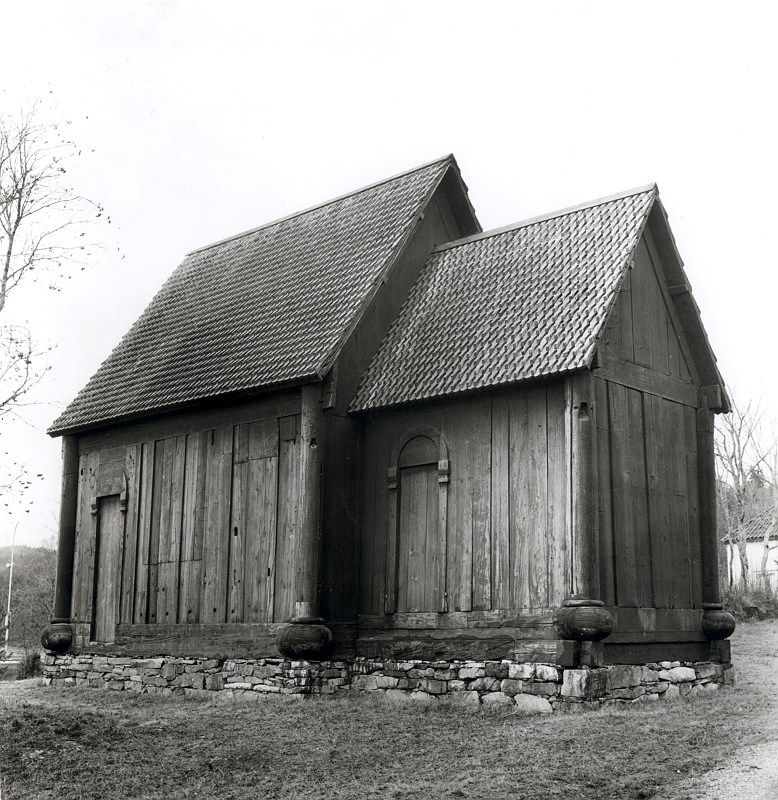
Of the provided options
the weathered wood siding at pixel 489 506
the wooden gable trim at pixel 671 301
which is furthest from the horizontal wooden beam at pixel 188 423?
the wooden gable trim at pixel 671 301

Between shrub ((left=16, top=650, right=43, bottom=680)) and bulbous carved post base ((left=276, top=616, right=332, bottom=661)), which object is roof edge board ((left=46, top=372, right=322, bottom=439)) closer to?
bulbous carved post base ((left=276, top=616, right=332, bottom=661))

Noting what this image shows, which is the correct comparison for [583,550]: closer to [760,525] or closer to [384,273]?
[384,273]

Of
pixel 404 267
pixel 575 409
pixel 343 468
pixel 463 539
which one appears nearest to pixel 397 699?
pixel 463 539

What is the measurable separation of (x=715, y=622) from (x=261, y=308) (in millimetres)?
9595

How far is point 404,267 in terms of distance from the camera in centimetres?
1919

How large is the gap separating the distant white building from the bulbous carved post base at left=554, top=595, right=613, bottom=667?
1007 inches

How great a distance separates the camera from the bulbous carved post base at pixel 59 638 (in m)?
21.0

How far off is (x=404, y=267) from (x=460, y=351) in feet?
9.86

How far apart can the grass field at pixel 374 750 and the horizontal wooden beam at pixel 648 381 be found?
14.9 feet

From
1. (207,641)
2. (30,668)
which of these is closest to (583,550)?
(207,641)

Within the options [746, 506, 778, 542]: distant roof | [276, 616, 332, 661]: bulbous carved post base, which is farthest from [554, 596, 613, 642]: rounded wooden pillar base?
[746, 506, 778, 542]: distant roof

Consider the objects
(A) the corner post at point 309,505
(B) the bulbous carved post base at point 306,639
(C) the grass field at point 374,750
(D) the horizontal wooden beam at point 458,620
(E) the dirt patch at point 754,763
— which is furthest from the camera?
(A) the corner post at point 309,505

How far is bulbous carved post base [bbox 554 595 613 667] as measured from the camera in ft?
46.1

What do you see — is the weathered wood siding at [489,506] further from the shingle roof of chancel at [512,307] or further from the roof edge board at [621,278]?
the roof edge board at [621,278]
